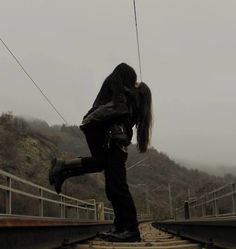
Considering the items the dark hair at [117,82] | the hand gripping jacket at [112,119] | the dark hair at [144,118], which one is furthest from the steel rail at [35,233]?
the dark hair at [117,82]

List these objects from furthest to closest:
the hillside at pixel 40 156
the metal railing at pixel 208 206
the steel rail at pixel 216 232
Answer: the hillside at pixel 40 156 < the metal railing at pixel 208 206 < the steel rail at pixel 216 232

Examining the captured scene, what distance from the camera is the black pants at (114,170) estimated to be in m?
5.17

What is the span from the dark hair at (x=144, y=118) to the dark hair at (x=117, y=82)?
0.14m

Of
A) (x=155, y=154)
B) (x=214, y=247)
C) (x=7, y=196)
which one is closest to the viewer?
(x=214, y=247)

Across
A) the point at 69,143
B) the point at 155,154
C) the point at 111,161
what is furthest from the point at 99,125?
the point at 155,154

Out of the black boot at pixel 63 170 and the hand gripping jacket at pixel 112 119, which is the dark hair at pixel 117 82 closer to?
the hand gripping jacket at pixel 112 119

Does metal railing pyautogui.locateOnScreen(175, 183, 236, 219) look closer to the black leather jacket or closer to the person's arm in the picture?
the black leather jacket

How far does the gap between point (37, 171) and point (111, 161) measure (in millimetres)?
43963

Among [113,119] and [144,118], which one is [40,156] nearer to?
[144,118]

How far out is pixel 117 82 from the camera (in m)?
5.26

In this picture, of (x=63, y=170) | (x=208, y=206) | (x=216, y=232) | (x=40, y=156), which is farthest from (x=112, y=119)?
(x=40, y=156)

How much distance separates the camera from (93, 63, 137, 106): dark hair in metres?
5.27

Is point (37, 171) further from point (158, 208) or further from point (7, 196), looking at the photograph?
point (158, 208)

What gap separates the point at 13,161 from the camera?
46.7 m
